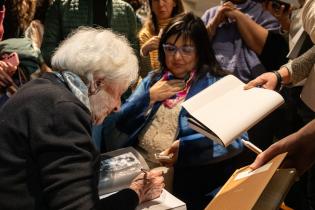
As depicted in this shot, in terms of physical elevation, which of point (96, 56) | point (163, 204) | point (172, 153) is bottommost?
point (172, 153)

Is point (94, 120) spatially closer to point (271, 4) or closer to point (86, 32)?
point (86, 32)

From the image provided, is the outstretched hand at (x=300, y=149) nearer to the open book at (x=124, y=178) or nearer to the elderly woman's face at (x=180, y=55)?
the open book at (x=124, y=178)

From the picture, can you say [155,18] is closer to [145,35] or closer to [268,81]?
[145,35]

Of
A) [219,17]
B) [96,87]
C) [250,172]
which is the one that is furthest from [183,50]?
[250,172]

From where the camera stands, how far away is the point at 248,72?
8.21ft

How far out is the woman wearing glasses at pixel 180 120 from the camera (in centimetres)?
220

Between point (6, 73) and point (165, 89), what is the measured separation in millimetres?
764

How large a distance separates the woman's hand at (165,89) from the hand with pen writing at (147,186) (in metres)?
0.72

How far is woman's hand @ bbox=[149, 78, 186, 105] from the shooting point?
92.1 inches

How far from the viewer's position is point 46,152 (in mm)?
1269

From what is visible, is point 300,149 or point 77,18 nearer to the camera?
point 300,149

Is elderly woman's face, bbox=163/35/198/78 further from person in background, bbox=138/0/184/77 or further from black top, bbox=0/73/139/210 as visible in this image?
black top, bbox=0/73/139/210

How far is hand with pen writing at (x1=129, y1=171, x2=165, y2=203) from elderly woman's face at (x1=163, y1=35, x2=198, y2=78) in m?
0.85

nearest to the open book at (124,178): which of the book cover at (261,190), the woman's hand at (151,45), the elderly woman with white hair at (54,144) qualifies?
the elderly woman with white hair at (54,144)
